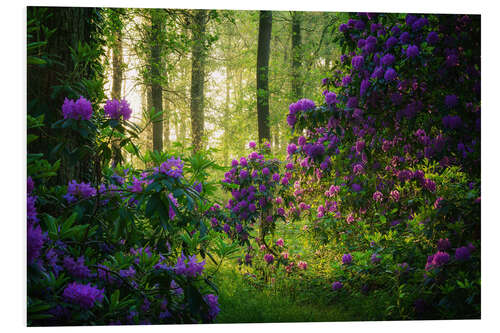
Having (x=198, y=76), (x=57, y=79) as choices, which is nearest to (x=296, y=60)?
(x=198, y=76)

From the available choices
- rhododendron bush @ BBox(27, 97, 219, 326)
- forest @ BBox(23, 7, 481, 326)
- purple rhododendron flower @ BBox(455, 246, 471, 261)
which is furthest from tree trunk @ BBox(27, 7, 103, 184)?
purple rhododendron flower @ BBox(455, 246, 471, 261)

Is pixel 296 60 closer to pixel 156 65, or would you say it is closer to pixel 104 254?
pixel 156 65

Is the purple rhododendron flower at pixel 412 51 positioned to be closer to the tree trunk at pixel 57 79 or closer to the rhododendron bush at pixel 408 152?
the rhododendron bush at pixel 408 152

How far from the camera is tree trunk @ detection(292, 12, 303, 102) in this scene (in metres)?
3.71

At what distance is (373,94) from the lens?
2342mm

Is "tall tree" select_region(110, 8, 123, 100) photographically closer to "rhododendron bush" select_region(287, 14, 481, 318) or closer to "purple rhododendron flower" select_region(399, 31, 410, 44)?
"rhododendron bush" select_region(287, 14, 481, 318)

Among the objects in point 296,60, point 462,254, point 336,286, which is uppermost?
point 296,60

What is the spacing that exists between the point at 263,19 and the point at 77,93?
227 cm

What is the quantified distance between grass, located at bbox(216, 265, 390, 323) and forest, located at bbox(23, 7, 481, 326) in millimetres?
14

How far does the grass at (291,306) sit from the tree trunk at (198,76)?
4.14 ft

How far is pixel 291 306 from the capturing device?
103 inches

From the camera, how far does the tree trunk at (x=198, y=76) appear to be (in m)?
3.17

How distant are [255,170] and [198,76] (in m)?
0.97

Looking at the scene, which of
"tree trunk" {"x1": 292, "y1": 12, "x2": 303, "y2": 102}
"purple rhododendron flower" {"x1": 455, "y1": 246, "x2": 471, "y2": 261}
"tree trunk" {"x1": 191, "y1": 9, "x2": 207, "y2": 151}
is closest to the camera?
"purple rhododendron flower" {"x1": 455, "y1": 246, "x2": 471, "y2": 261}
